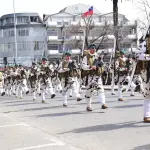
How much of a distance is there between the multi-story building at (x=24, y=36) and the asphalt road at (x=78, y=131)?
6796 centimetres

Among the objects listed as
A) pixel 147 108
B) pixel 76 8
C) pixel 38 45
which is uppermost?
pixel 76 8

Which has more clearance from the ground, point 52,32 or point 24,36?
point 52,32

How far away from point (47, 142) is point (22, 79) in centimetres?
1495

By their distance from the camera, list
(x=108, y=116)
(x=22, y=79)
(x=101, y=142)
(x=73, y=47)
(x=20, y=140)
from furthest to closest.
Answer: (x=73, y=47)
(x=22, y=79)
(x=108, y=116)
(x=20, y=140)
(x=101, y=142)

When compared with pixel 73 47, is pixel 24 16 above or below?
above

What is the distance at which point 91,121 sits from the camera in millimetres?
10352

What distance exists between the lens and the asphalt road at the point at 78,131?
7.59m

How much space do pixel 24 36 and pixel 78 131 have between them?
242 ft

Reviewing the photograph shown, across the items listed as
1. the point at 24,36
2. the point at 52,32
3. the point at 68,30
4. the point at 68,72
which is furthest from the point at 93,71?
the point at 24,36

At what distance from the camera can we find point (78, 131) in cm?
905

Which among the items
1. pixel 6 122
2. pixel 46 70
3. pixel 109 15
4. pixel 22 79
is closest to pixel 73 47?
pixel 109 15

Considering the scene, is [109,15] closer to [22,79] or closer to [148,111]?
[22,79]

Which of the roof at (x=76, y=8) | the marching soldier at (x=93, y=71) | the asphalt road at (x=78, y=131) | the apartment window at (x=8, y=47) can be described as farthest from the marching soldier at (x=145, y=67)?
the roof at (x=76, y=8)

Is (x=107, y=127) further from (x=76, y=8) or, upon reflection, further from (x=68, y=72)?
(x=76, y=8)
